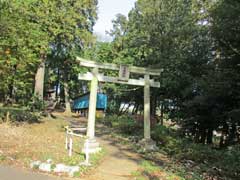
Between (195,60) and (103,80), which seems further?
(195,60)

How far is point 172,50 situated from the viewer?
19000 millimetres

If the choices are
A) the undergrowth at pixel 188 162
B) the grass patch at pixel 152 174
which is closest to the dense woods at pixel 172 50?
the undergrowth at pixel 188 162

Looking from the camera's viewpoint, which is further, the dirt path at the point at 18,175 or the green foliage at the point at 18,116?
the green foliage at the point at 18,116

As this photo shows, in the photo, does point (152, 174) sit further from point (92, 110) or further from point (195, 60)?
point (195, 60)

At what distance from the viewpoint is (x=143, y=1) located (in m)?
21.5

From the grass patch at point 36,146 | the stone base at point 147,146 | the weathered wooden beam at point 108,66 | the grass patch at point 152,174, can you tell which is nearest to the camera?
the grass patch at point 152,174

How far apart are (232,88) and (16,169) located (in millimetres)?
8115

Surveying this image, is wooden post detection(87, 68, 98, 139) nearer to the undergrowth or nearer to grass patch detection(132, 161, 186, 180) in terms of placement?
the undergrowth

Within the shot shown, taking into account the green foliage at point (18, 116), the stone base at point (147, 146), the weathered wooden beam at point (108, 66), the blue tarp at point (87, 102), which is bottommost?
the stone base at point (147, 146)

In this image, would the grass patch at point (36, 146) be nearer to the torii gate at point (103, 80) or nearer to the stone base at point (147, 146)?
the torii gate at point (103, 80)

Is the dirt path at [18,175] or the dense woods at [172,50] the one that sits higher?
the dense woods at [172,50]

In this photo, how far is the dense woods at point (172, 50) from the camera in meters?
13.1

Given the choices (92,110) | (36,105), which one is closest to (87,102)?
(36,105)

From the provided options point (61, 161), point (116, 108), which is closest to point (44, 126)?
point (61, 161)
